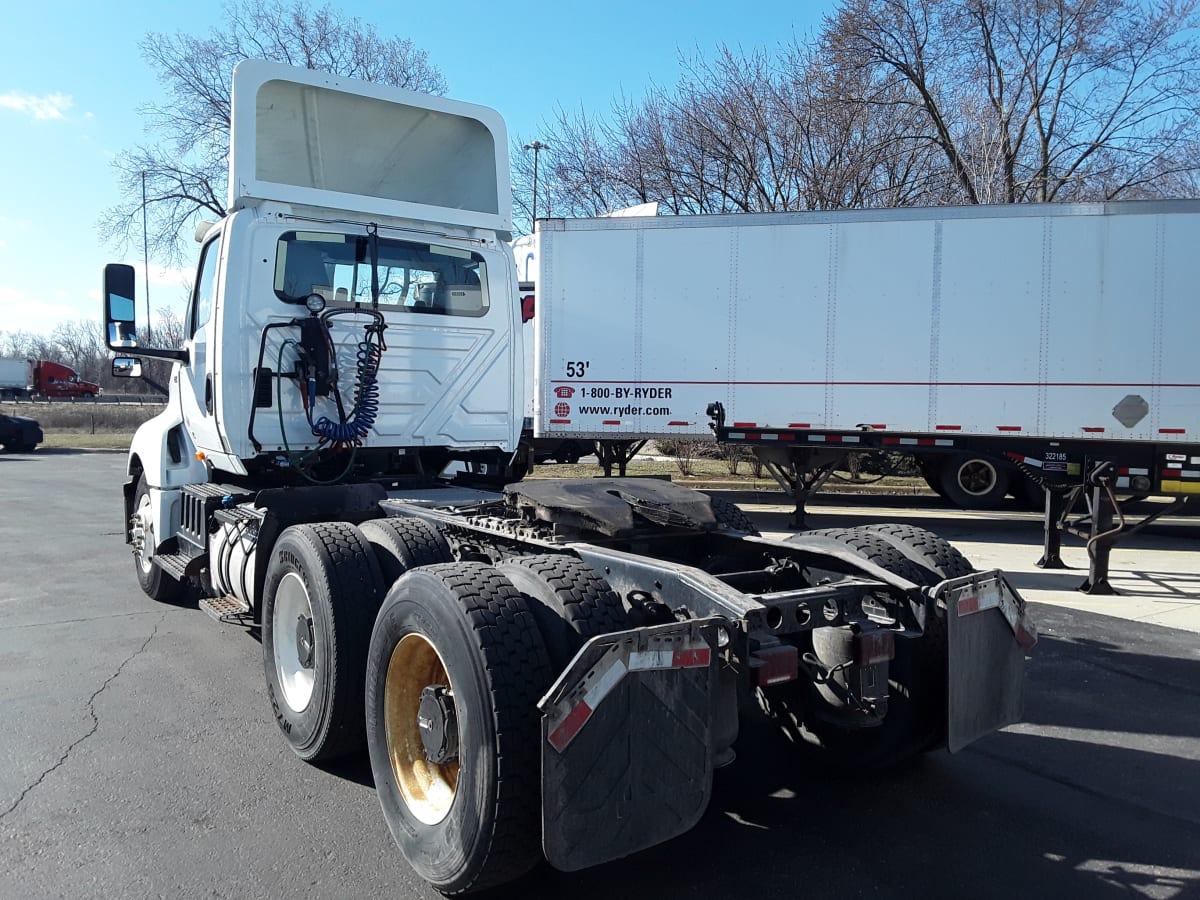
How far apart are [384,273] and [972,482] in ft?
35.1

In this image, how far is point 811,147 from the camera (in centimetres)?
2162

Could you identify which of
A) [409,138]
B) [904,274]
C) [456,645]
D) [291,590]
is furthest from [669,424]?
[456,645]

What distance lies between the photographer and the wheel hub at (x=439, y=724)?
318 centimetres

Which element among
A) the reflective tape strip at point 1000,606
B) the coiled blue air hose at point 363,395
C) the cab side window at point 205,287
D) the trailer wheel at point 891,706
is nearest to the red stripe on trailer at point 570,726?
the trailer wheel at point 891,706

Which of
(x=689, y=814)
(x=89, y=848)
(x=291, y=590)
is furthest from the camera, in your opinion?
(x=291, y=590)

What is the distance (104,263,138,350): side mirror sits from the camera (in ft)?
19.5

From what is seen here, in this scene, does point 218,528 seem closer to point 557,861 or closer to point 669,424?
point 557,861


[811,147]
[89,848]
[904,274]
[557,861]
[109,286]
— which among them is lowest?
[89,848]

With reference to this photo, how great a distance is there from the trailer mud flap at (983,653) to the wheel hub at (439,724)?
1.83 m

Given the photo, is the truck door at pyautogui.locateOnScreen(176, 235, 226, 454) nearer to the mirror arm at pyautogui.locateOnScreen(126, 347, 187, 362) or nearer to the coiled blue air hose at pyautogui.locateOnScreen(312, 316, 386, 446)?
the mirror arm at pyautogui.locateOnScreen(126, 347, 187, 362)

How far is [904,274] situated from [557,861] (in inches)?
407

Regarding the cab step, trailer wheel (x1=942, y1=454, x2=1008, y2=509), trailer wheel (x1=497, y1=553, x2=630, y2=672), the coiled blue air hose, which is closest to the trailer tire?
trailer wheel (x1=497, y1=553, x2=630, y2=672)

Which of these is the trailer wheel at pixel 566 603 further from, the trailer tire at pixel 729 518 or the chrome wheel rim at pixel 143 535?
the chrome wheel rim at pixel 143 535

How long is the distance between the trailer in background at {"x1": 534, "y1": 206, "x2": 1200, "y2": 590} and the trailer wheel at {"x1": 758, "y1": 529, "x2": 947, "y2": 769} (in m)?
6.96
